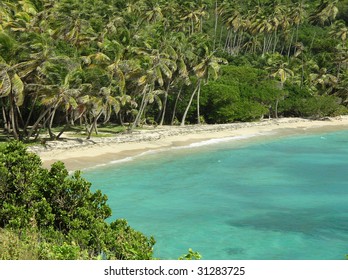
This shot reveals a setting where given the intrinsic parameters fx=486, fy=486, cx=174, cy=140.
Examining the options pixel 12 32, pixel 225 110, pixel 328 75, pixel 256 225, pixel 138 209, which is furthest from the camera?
pixel 328 75

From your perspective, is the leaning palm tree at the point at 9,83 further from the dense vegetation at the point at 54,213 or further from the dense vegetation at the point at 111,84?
the dense vegetation at the point at 54,213

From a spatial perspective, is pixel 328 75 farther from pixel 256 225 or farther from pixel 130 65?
pixel 256 225

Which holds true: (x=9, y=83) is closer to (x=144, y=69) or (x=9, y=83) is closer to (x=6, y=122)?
(x=6, y=122)

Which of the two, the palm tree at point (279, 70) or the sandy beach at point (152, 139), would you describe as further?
the palm tree at point (279, 70)

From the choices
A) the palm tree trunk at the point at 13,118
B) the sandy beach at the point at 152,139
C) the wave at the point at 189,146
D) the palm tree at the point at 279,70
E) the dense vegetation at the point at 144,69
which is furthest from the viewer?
the palm tree at the point at 279,70

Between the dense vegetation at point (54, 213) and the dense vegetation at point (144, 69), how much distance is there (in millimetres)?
21584

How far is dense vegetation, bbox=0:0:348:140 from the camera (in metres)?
38.2

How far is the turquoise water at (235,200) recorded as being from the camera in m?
21.7

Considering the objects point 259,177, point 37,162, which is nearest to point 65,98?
point 259,177

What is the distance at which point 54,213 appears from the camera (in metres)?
14.6

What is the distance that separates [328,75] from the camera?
269ft

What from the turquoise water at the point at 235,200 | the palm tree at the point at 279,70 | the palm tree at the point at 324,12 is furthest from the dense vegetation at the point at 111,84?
the palm tree at the point at 324,12

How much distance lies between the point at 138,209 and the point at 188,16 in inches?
2406

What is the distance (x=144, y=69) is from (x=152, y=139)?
23.0 feet
